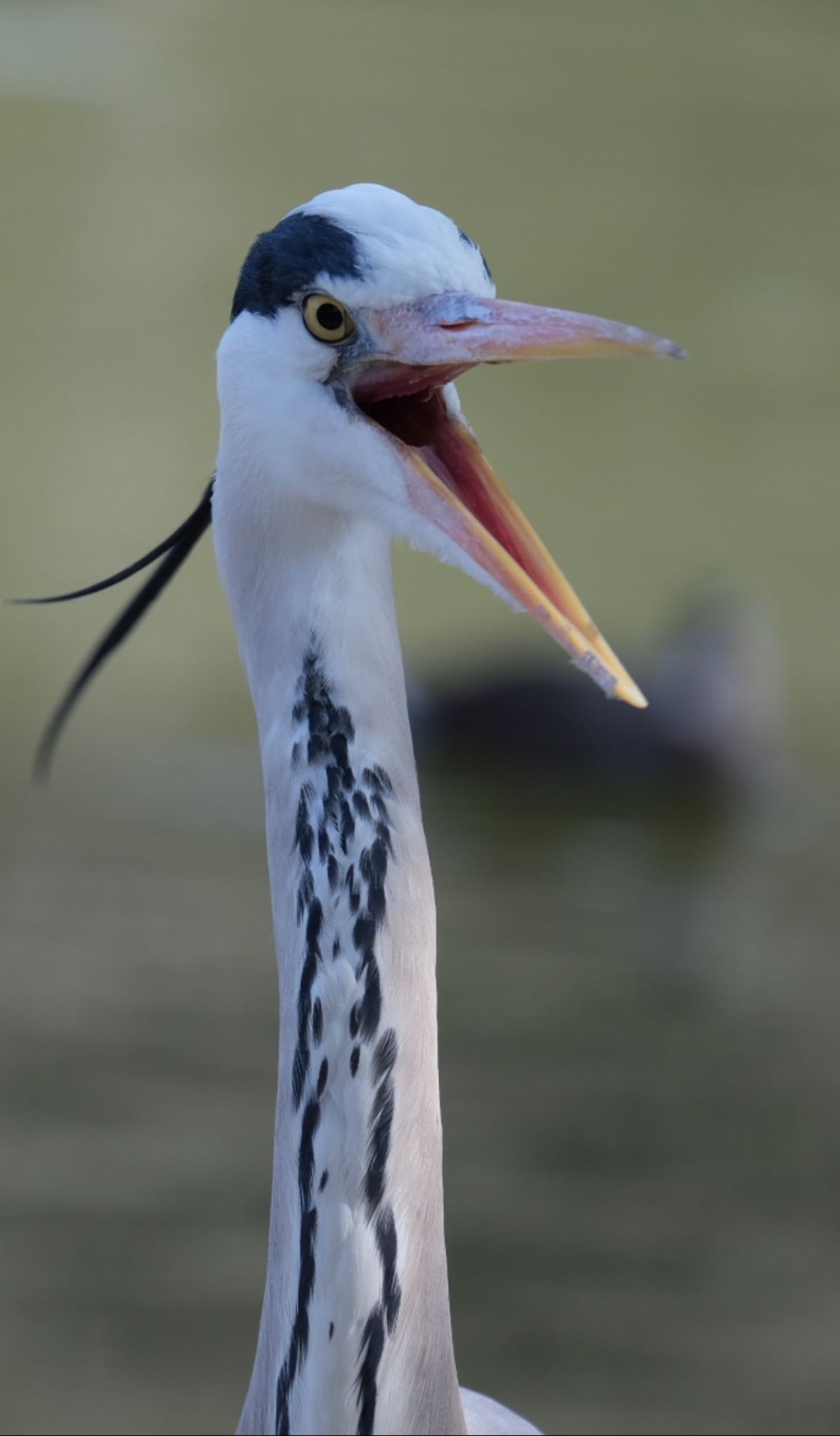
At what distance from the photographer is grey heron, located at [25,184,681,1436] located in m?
1.46

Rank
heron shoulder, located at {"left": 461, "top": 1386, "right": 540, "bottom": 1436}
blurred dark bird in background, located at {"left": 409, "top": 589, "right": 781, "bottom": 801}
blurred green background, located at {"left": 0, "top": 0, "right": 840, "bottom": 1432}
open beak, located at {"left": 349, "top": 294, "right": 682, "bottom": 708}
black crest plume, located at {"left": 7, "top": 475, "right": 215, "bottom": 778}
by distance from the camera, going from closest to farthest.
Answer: open beak, located at {"left": 349, "top": 294, "right": 682, "bottom": 708} < black crest plume, located at {"left": 7, "top": 475, "right": 215, "bottom": 778} < heron shoulder, located at {"left": 461, "top": 1386, "right": 540, "bottom": 1436} < blurred green background, located at {"left": 0, "top": 0, "right": 840, "bottom": 1432} < blurred dark bird in background, located at {"left": 409, "top": 589, "right": 781, "bottom": 801}

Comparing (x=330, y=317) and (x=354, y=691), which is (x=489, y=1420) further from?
(x=330, y=317)

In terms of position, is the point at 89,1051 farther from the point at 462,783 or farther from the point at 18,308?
the point at 18,308

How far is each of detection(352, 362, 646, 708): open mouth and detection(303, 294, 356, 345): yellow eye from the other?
4 cm

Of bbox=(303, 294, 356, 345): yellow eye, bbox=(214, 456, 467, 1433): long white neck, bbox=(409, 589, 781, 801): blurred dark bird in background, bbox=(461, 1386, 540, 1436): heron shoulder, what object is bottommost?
bbox=(461, 1386, 540, 1436): heron shoulder

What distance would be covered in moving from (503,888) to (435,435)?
3.08 meters

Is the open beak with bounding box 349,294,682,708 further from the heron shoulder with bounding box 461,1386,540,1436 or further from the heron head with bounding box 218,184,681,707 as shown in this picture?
the heron shoulder with bounding box 461,1386,540,1436

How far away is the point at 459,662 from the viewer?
514cm

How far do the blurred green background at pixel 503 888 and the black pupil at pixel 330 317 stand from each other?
2.06m

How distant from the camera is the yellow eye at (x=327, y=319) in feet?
4.86

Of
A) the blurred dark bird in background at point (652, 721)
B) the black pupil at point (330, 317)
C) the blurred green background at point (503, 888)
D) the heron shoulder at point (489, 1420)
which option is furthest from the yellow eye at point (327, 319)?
the blurred dark bird in background at point (652, 721)

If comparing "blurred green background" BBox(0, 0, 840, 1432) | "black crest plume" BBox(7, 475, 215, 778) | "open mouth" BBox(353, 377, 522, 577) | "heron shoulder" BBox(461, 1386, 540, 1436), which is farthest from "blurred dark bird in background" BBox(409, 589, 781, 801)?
"open mouth" BBox(353, 377, 522, 577)

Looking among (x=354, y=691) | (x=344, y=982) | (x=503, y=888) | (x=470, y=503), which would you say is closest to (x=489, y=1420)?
(x=344, y=982)

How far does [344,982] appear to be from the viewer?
1.47m
